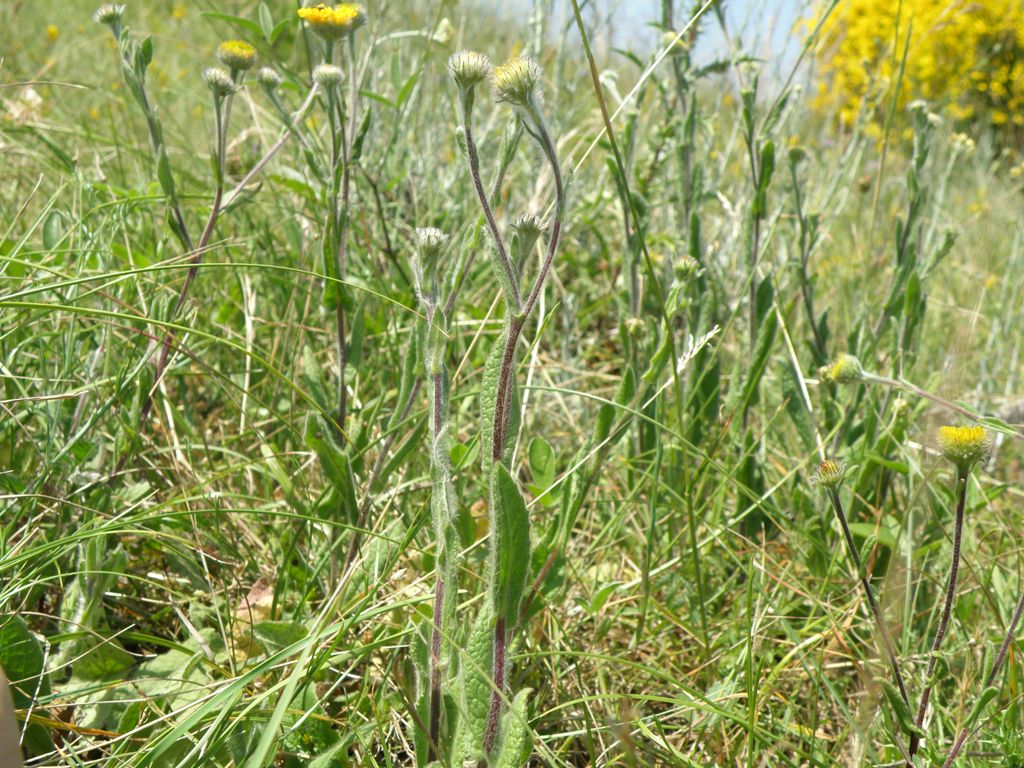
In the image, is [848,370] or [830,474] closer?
[830,474]

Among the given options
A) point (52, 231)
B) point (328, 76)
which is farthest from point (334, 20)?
point (52, 231)

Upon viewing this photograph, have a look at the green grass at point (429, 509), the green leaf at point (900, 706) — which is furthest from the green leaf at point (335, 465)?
the green leaf at point (900, 706)

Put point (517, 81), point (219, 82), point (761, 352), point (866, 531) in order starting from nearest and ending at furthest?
point (517, 81) → point (219, 82) → point (866, 531) → point (761, 352)

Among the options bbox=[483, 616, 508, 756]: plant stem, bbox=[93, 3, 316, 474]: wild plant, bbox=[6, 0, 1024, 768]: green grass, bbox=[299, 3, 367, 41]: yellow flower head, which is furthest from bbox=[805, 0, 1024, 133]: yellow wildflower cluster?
bbox=[483, 616, 508, 756]: plant stem

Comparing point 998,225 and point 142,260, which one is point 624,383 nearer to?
point 142,260

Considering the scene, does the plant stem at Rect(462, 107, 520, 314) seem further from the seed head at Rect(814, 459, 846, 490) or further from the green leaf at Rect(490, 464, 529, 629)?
the seed head at Rect(814, 459, 846, 490)

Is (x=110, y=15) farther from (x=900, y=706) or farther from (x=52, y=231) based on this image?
(x=900, y=706)

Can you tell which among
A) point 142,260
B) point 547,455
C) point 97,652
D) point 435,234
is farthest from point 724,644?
point 142,260
